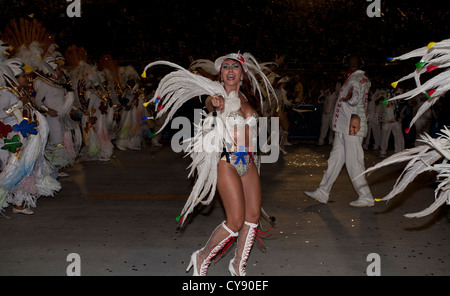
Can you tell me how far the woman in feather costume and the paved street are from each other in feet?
1.56

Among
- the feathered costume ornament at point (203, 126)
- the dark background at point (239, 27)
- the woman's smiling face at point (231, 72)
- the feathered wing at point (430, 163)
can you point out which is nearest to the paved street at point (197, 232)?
the feathered costume ornament at point (203, 126)

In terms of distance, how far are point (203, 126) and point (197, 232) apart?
1.84 metres

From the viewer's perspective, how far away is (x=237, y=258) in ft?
13.9

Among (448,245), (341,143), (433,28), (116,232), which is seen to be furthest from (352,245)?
(433,28)

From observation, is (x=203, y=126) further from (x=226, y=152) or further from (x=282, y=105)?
(x=282, y=105)

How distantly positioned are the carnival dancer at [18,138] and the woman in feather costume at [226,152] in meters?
2.80

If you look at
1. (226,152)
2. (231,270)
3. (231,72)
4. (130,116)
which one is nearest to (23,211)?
(231,270)

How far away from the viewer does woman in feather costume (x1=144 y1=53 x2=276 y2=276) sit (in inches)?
156

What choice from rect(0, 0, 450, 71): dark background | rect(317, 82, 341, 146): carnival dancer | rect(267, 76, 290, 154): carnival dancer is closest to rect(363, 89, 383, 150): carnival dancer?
rect(317, 82, 341, 146): carnival dancer

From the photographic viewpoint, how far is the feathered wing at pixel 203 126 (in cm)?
399

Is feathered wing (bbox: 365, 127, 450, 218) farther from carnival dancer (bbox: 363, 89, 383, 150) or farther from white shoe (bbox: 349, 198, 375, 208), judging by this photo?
carnival dancer (bbox: 363, 89, 383, 150)

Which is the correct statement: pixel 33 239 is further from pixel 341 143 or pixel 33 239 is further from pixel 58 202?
pixel 341 143

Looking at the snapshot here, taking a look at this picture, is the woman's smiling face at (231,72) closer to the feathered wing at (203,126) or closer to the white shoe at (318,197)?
the feathered wing at (203,126)

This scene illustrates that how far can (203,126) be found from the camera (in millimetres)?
4062
